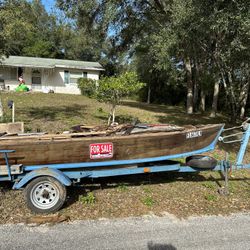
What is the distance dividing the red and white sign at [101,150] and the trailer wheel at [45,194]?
68cm

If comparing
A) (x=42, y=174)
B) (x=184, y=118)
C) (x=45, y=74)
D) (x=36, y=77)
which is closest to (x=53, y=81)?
(x=45, y=74)

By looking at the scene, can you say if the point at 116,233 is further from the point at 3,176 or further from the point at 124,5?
the point at 124,5

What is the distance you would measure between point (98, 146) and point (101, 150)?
0.27 ft

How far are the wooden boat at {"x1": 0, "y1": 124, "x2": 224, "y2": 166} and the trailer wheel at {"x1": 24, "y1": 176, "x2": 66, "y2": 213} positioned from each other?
0.32m

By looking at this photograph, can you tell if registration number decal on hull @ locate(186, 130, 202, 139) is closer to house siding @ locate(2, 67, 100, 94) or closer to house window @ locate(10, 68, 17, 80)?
house siding @ locate(2, 67, 100, 94)

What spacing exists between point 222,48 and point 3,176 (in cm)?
711

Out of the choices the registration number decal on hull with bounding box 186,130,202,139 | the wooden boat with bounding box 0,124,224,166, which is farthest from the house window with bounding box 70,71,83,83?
the registration number decal on hull with bounding box 186,130,202,139

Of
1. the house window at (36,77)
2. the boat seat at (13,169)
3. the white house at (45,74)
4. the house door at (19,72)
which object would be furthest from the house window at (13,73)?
the boat seat at (13,169)

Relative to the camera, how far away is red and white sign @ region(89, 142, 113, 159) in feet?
16.0

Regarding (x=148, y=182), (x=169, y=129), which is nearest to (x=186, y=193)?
(x=148, y=182)

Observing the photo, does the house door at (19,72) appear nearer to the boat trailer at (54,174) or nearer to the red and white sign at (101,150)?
the boat trailer at (54,174)

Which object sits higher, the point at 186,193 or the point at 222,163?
the point at 222,163

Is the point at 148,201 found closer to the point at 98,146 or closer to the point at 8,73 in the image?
the point at 98,146

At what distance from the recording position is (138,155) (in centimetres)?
515
